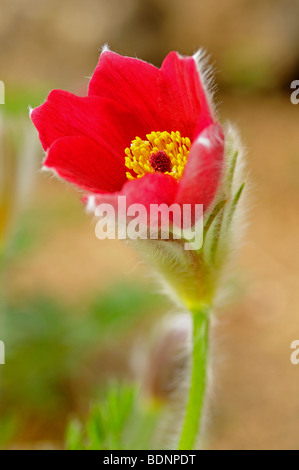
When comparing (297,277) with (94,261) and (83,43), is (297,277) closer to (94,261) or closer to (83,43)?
(94,261)

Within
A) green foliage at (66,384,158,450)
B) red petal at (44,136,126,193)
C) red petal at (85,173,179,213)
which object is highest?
red petal at (44,136,126,193)

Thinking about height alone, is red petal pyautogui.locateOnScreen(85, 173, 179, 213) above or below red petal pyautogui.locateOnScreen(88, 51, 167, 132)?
below

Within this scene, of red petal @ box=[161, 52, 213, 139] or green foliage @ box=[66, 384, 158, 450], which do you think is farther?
green foliage @ box=[66, 384, 158, 450]

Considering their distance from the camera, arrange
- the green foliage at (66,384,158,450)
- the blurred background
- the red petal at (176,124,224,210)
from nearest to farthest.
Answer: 1. the red petal at (176,124,224,210)
2. the green foliage at (66,384,158,450)
3. the blurred background

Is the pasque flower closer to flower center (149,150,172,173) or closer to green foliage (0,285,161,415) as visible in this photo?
flower center (149,150,172,173)

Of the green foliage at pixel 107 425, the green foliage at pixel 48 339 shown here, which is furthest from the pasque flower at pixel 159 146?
the green foliage at pixel 48 339

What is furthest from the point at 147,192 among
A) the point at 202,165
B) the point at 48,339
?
the point at 48,339

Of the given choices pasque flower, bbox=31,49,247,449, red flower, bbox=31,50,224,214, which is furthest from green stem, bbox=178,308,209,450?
red flower, bbox=31,50,224,214
